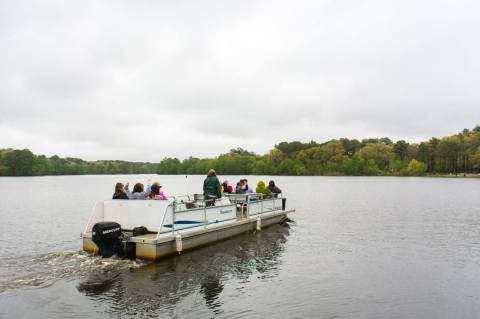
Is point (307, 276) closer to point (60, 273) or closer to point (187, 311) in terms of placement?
point (187, 311)

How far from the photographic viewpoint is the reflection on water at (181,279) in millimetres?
9164

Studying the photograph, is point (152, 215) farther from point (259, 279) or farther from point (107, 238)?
point (259, 279)

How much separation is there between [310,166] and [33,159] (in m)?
105

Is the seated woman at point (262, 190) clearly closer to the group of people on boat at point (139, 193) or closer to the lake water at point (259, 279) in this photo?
the lake water at point (259, 279)

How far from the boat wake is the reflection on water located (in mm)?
125

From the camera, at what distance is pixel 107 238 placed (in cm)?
1197

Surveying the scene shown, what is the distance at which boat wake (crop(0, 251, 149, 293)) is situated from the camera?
10.4 metres

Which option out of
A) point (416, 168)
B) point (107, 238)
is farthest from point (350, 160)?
point (107, 238)

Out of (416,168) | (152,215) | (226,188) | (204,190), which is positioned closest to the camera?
(152,215)

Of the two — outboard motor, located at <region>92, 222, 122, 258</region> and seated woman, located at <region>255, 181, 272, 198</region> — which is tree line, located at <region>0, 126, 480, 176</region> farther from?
outboard motor, located at <region>92, 222, 122, 258</region>

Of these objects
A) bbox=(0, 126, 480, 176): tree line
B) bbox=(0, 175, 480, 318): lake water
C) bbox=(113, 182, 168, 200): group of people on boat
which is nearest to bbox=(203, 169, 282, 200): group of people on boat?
bbox=(0, 175, 480, 318): lake water

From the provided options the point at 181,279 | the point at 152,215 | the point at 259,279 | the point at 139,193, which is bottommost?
the point at 259,279

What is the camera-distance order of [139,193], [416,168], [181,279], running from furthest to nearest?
1. [416,168]
2. [139,193]
3. [181,279]

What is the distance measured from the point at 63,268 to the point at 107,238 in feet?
5.25
